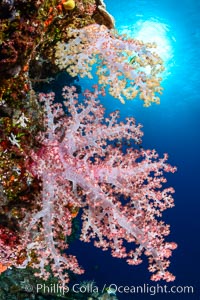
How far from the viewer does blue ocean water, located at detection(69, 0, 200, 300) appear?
2186 cm

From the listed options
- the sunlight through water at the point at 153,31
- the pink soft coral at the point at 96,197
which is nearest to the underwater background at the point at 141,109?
the sunlight through water at the point at 153,31

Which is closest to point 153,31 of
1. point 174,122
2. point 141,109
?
point 141,109

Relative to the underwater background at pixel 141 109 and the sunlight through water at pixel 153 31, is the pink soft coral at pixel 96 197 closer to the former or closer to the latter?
the underwater background at pixel 141 109

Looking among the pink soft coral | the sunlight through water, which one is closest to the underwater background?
the sunlight through water

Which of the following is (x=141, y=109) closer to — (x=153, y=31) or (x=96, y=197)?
(x=153, y=31)

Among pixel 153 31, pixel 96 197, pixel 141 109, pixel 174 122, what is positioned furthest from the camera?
pixel 141 109

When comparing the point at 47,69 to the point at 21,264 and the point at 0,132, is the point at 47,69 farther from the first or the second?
the point at 21,264

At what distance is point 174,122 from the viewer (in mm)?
47062

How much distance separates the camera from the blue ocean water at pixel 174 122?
21859mm

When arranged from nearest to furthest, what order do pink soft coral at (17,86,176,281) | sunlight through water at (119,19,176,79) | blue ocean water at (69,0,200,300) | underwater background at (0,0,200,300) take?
pink soft coral at (17,86,176,281) → underwater background at (0,0,200,300) → blue ocean water at (69,0,200,300) → sunlight through water at (119,19,176,79)

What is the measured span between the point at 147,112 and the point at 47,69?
143 feet

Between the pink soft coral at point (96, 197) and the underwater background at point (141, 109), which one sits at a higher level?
the underwater background at point (141, 109)

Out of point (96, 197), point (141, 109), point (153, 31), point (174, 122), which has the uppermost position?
point (141, 109)

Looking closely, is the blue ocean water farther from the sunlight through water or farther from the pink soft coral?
the pink soft coral
